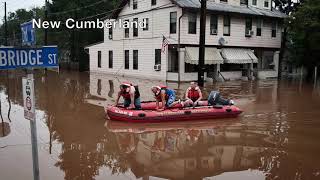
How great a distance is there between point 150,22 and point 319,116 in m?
19.0

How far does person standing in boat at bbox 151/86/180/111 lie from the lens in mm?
13795

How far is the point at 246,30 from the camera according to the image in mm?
33312

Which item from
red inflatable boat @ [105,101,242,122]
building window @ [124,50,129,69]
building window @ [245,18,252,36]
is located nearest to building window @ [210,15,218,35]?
building window @ [245,18,252,36]

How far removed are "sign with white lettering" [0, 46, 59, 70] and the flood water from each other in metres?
3.91

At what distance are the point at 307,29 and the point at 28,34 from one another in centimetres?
2877

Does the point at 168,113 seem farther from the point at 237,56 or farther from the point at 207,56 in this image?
the point at 237,56

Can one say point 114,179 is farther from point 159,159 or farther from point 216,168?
point 216,168

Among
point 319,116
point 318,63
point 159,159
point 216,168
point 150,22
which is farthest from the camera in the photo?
point 318,63

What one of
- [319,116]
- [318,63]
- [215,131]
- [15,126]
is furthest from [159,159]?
[318,63]

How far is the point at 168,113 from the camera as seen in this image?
540 inches

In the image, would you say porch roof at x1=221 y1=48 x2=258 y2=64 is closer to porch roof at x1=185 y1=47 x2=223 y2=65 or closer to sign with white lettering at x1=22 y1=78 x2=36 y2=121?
porch roof at x1=185 y1=47 x2=223 y2=65

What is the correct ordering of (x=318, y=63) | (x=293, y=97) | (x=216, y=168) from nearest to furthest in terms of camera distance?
(x=216, y=168) → (x=293, y=97) → (x=318, y=63)

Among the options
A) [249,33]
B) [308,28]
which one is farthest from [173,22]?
[308,28]

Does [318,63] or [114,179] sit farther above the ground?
[318,63]
